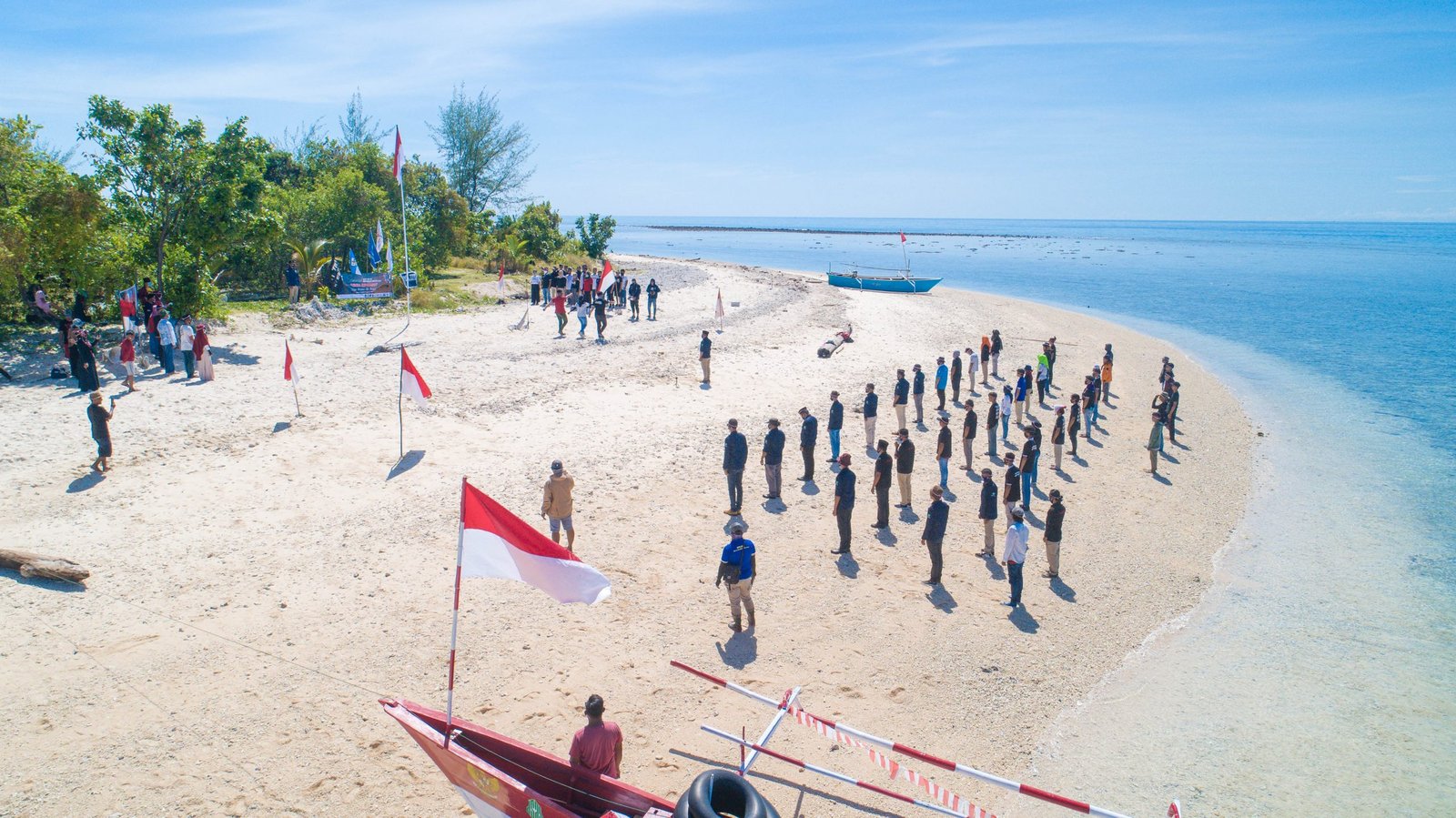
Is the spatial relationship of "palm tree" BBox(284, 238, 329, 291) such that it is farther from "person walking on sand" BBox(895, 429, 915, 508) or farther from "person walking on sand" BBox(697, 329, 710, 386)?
"person walking on sand" BBox(895, 429, 915, 508)

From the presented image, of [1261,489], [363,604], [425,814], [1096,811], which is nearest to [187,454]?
[363,604]

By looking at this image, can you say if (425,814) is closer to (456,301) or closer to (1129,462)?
(1129,462)

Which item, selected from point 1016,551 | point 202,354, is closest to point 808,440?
point 1016,551

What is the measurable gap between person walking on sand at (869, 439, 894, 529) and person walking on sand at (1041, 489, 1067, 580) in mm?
2558

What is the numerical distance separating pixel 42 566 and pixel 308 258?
2308 cm

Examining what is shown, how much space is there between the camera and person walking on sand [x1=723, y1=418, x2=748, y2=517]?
43.6 feet

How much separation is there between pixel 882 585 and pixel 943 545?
2.01 meters

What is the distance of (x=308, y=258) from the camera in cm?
3052

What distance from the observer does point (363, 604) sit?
10352mm

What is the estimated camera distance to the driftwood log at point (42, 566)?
33.5ft

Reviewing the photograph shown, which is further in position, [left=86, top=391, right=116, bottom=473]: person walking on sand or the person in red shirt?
[left=86, top=391, right=116, bottom=473]: person walking on sand

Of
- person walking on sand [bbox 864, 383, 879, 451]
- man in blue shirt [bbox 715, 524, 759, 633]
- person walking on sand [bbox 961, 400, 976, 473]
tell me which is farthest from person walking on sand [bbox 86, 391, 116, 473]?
person walking on sand [bbox 961, 400, 976, 473]

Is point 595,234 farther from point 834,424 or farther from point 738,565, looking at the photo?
point 738,565

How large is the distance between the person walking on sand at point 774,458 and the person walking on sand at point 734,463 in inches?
23.4
